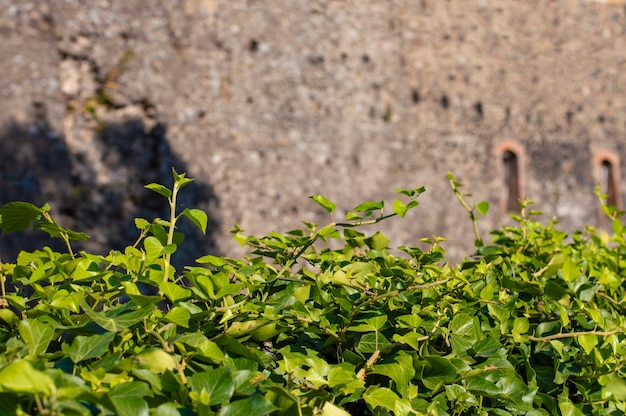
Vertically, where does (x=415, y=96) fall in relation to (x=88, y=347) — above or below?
below

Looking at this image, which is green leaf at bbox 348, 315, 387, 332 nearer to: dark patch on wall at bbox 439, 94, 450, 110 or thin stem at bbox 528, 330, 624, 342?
thin stem at bbox 528, 330, 624, 342

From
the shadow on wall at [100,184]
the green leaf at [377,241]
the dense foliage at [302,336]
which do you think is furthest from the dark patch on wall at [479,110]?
the green leaf at [377,241]

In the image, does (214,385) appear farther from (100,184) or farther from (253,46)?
(253,46)

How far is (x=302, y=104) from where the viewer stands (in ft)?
23.2

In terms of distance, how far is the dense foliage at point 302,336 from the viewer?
1300 millimetres

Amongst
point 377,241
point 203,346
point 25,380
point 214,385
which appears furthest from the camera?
point 377,241

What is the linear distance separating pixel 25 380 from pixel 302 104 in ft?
20.1

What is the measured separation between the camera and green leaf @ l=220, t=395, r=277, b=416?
1.26m

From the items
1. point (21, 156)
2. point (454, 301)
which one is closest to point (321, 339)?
point (454, 301)

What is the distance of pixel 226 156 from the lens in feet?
21.9

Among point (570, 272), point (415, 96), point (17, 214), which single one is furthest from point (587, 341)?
point (415, 96)

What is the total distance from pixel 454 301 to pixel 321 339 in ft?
1.27

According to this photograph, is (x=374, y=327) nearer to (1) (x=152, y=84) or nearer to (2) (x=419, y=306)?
(2) (x=419, y=306)

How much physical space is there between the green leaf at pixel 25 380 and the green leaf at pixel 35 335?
27cm
